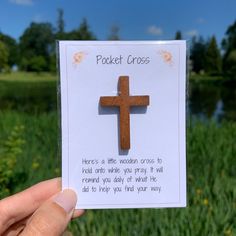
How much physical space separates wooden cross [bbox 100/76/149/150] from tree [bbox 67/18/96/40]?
15.8 meters

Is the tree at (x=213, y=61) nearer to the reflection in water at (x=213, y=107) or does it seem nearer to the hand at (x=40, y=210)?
the reflection in water at (x=213, y=107)

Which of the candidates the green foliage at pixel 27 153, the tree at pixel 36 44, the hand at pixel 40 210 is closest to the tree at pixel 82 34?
the tree at pixel 36 44

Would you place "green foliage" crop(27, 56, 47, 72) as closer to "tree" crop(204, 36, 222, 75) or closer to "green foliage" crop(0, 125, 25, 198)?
"tree" crop(204, 36, 222, 75)

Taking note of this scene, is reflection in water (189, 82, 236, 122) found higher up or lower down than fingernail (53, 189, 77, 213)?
higher up

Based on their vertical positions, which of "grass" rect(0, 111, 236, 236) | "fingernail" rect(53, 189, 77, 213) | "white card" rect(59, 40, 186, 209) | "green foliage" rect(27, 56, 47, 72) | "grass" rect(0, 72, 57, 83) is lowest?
"grass" rect(0, 111, 236, 236)

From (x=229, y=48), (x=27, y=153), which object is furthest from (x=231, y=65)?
(x=27, y=153)

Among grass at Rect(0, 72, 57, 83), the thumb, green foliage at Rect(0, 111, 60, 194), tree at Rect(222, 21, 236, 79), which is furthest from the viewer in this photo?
tree at Rect(222, 21, 236, 79)

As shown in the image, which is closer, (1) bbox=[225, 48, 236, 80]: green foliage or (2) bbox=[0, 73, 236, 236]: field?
(2) bbox=[0, 73, 236, 236]: field

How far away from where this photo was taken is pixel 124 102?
92cm

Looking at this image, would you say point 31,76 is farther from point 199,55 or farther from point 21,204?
point 21,204

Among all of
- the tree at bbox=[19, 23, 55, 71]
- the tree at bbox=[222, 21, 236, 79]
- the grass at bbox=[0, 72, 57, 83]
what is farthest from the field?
the tree at bbox=[222, 21, 236, 79]

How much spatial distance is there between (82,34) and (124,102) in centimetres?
1726

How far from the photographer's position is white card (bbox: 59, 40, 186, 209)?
3.06 feet

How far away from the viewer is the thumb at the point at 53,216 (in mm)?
844
